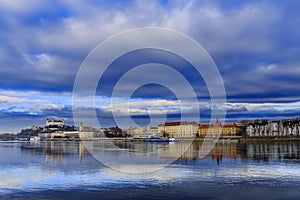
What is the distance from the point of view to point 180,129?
182 meters

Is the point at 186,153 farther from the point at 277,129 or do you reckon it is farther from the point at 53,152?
the point at 277,129

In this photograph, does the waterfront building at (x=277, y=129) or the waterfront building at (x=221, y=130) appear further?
the waterfront building at (x=221, y=130)

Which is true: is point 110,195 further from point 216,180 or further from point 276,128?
point 276,128

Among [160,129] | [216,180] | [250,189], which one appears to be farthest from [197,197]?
[160,129]

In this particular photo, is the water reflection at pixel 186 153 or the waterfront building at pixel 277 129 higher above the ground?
the waterfront building at pixel 277 129

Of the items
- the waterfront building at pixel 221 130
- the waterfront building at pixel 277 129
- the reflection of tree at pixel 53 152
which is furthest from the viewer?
the waterfront building at pixel 221 130

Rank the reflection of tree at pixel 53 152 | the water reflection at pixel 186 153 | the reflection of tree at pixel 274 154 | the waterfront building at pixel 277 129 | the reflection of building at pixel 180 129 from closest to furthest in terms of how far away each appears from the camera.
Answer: the reflection of tree at pixel 274 154 → the water reflection at pixel 186 153 → the reflection of tree at pixel 53 152 → the waterfront building at pixel 277 129 → the reflection of building at pixel 180 129

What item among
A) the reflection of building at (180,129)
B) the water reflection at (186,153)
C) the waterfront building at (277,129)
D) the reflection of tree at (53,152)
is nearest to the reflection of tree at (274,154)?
the water reflection at (186,153)

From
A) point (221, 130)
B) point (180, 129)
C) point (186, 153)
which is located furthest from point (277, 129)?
point (186, 153)

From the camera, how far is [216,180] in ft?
66.9

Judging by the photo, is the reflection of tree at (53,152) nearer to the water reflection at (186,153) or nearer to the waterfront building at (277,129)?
the water reflection at (186,153)

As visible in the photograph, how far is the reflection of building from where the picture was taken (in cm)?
17450

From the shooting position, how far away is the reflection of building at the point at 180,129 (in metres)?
174

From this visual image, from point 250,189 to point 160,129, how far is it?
7079 inches
